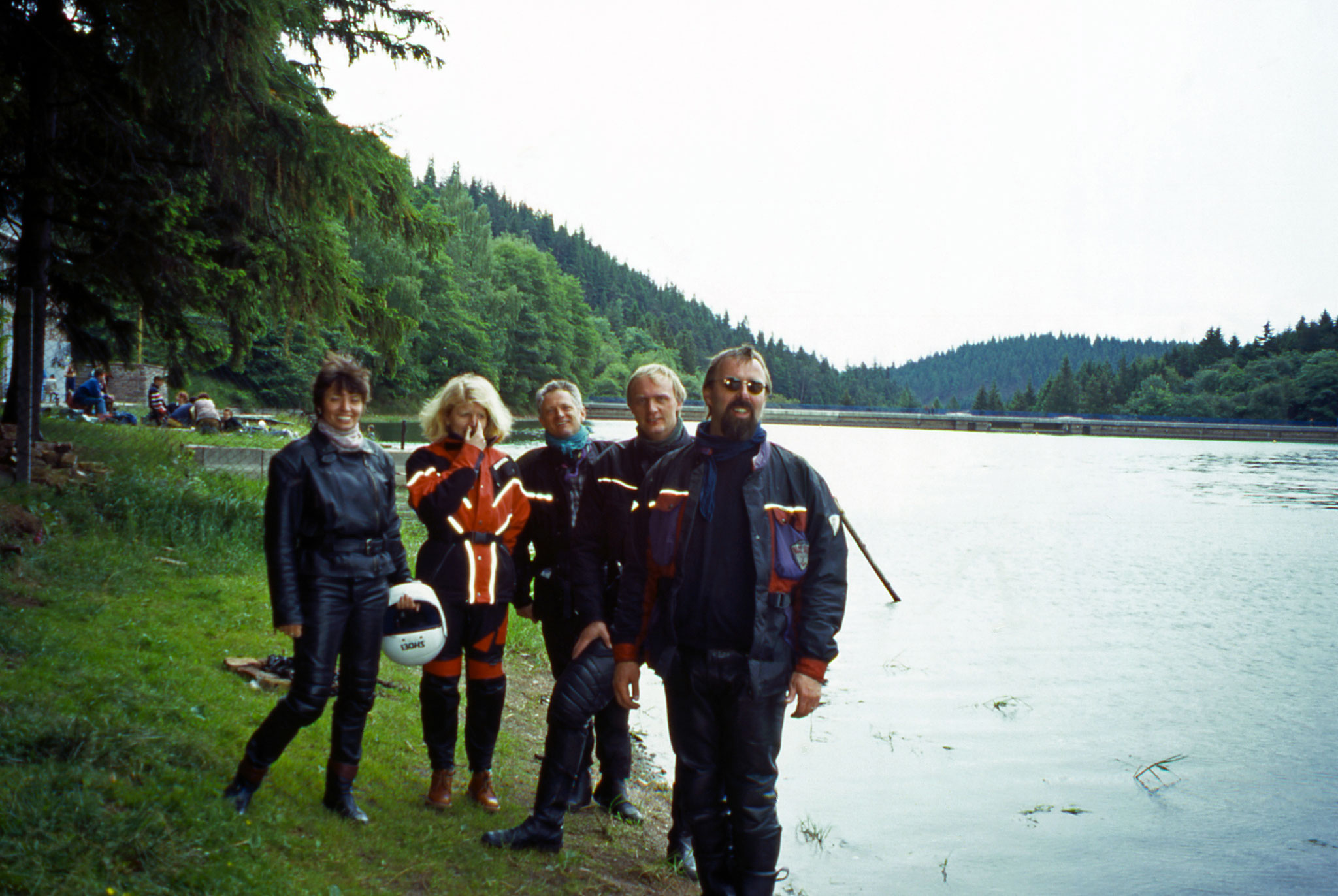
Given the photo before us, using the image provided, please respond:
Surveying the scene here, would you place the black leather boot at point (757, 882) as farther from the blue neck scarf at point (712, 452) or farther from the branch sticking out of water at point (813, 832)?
the branch sticking out of water at point (813, 832)

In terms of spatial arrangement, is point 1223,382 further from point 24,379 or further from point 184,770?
point 184,770

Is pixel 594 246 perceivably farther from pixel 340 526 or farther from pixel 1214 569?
pixel 340 526

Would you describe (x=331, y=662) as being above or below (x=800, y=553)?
below

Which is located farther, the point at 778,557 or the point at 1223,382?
the point at 1223,382

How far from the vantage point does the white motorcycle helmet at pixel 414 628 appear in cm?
399

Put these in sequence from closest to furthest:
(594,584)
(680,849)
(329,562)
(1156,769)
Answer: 1. (329,562)
2. (594,584)
3. (680,849)
4. (1156,769)

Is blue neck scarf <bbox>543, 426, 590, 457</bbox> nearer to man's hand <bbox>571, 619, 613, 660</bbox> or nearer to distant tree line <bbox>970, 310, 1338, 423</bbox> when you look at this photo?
man's hand <bbox>571, 619, 613, 660</bbox>

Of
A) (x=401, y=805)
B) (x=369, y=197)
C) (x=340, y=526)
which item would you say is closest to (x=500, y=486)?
(x=340, y=526)

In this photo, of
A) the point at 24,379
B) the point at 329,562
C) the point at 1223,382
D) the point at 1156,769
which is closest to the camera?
the point at 329,562

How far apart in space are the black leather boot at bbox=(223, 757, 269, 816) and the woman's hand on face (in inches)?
62.6

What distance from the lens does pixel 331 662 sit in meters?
3.78

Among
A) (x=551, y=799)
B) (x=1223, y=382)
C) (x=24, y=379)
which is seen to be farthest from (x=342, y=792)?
(x=1223, y=382)

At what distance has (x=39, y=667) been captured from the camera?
194 inches

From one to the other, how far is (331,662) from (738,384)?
1.96 metres
